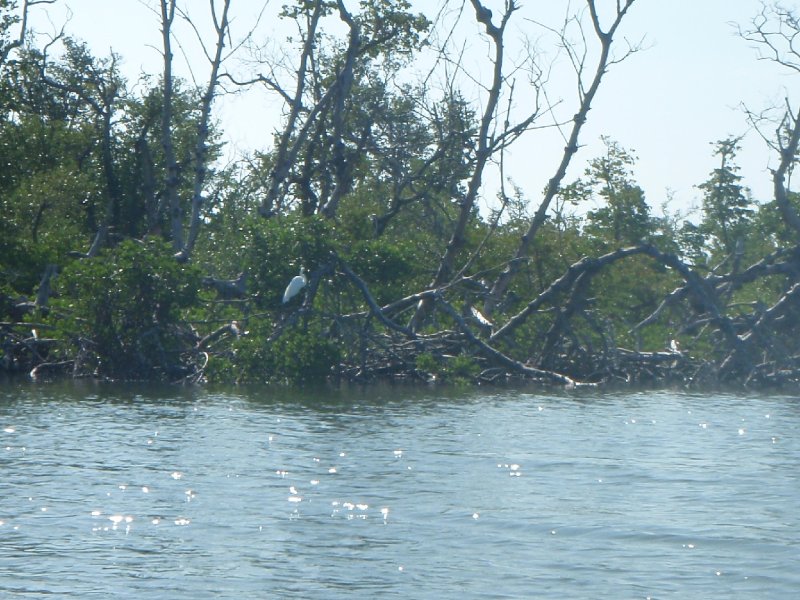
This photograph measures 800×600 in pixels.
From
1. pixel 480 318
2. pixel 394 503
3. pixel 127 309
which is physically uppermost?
pixel 480 318

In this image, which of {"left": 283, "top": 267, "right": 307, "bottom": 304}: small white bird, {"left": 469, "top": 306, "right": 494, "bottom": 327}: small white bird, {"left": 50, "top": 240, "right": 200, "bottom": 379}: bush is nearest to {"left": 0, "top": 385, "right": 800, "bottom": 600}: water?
{"left": 283, "top": 267, "right": 307, "bottom": 304}: small white bird

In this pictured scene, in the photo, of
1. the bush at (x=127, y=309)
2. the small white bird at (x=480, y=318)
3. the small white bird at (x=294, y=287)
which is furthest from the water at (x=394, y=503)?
the small white bird at (x=480, y=318)

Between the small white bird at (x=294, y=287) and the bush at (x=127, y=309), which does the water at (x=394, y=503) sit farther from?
the bush at (x=127, y=309)

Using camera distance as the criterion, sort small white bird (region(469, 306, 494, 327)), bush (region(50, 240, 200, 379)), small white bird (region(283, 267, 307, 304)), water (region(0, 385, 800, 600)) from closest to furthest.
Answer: water (region(0, 385, 800, 600))
small white bird (region(283, 267, 307, 304))
bush (region(50, 240, 200, 379))
small white bird (region(469, 306, 494, 327))

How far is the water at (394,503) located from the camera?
845 centimetres

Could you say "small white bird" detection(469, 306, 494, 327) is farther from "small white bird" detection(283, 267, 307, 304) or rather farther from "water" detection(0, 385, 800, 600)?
"water" detection(0, 385, 800, 600)

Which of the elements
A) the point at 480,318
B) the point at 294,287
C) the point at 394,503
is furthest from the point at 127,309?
the point at 394,503

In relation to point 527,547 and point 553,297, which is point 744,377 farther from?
point 527,547

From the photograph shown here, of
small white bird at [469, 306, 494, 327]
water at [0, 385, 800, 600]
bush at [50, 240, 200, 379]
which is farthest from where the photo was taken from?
small white bird at [469, 306, 494, 327]

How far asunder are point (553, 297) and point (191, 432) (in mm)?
9858

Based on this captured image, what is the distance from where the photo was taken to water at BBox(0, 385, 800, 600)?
8.45 metres

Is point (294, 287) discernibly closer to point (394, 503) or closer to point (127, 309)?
point (127, 309)

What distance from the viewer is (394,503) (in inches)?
434

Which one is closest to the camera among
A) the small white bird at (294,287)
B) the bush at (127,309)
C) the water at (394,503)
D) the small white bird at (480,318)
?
the water at (394,503)
